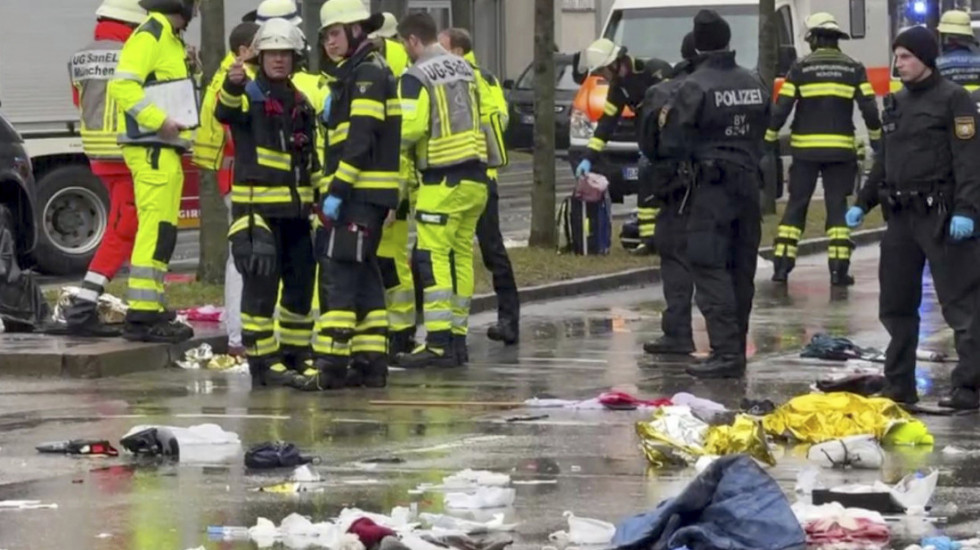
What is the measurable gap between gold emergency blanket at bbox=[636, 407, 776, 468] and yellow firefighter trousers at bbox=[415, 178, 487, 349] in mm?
3313

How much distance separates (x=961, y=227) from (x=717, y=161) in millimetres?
2061

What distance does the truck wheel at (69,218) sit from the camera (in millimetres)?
18625

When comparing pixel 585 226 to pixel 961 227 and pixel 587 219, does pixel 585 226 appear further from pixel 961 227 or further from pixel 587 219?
pixel 961 227

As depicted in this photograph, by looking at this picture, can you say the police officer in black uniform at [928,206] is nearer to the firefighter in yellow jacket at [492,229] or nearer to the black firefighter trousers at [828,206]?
the firefighter in yellow jacket at [492,229]

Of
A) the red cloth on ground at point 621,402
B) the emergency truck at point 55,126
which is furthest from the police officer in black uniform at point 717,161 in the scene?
the emergency truck at point 55,126

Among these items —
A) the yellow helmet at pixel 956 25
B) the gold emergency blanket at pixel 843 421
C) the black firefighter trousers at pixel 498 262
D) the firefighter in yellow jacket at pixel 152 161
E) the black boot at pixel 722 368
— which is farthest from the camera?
the yellow helmet at pixel 956 25

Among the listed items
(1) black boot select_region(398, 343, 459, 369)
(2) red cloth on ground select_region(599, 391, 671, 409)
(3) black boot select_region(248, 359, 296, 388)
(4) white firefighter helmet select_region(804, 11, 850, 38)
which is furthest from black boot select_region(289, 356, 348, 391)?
(4) white firefighter helmet select_region(804, 11, 850, 38)

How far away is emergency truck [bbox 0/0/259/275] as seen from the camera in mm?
18750

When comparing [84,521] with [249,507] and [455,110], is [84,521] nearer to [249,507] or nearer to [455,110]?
[249,507]

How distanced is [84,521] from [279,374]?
4121 mm

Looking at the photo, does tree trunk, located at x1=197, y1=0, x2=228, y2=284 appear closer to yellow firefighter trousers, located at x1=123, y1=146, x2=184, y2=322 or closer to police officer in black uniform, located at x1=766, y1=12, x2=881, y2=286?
yellow firefighter trousers, located at x1=123, y1=146, x2=184, y2=322

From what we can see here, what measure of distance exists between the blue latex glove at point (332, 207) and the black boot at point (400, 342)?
154cm

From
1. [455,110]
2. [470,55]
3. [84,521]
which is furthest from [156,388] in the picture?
[84,521]

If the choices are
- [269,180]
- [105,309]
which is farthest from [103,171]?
[269,180]
